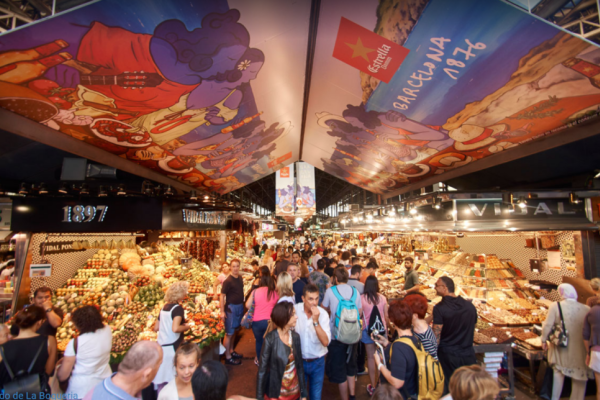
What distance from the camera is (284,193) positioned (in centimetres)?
1262

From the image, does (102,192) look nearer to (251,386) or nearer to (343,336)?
(251,386)

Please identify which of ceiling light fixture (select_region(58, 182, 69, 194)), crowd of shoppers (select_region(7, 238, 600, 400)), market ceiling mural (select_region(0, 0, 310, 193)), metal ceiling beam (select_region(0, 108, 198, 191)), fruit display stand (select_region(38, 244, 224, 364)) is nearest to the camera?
crowd of shoppers (select_region(7, 238, 600, 400))

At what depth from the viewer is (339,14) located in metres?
3.02

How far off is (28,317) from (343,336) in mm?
3347

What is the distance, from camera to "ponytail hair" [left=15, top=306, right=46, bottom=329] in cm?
273

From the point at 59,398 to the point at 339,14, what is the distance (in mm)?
4931

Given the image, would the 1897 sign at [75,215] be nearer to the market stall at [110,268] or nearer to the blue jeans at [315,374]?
the market stall at [110,268]

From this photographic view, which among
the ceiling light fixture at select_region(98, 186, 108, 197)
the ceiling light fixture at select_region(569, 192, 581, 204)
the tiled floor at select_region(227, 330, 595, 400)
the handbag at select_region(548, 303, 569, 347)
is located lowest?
the tiled floor at select_region(227, 330, 595, 400)

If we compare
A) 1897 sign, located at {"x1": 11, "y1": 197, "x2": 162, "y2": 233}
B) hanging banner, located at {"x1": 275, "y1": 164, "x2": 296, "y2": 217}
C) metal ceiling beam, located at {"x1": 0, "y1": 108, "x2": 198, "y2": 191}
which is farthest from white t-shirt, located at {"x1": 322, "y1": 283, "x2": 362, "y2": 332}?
hanging banner, located at {"x1": 275, "y1": 164, "x2": 296, "y2": 217}

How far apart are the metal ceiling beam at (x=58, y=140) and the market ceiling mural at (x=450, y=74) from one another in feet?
11.1

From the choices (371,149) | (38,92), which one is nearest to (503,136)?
(371,149)

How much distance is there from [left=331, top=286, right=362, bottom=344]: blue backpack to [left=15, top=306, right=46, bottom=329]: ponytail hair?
3.23 metres

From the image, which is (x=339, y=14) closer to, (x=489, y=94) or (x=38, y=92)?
(x=489, y=94)

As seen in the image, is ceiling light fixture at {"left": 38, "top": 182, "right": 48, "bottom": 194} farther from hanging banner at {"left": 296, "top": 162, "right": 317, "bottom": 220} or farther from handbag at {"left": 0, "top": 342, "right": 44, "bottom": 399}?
hanging banner at {"left": 296, "top": 162, "right": 317, "bottom": 220}
